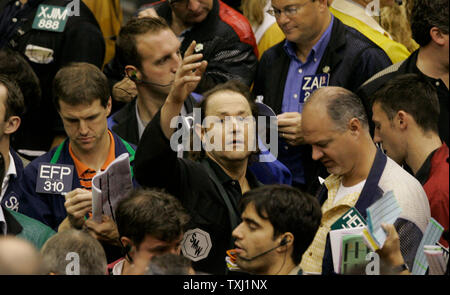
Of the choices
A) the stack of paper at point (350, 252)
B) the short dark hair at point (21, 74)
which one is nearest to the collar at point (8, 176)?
the short dark hair at point (21, 74)

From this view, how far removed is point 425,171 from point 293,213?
80 centimetres

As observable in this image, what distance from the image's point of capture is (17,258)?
314 cm

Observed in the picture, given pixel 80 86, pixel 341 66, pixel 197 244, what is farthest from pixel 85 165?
pixel 341 66

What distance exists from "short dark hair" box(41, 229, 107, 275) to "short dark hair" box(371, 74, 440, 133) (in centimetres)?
175

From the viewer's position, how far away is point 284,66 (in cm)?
583

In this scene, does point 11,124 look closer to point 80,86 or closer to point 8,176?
point 8,176

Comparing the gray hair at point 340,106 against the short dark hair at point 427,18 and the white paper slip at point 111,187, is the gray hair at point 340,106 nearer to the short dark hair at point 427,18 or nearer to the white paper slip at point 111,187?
the short dark hair at point 427,18

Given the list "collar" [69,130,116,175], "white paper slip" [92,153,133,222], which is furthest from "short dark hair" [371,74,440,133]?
"collar" [69,130,116,175]

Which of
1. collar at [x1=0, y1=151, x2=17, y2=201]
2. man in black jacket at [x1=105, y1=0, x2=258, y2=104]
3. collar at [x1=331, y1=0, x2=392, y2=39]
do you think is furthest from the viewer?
collar at [x1=331, y1=0, x2=392, y2=39]

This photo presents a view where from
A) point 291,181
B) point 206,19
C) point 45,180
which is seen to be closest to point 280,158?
point 291,181

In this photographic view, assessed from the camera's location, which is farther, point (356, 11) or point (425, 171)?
point (356, 11)

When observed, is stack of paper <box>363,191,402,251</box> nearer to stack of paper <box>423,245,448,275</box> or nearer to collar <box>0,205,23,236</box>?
stack of paper <box>423,245,448,275</box>

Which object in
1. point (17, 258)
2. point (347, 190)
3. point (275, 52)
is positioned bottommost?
point (347, 190)

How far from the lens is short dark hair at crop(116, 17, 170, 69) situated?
5.79m
